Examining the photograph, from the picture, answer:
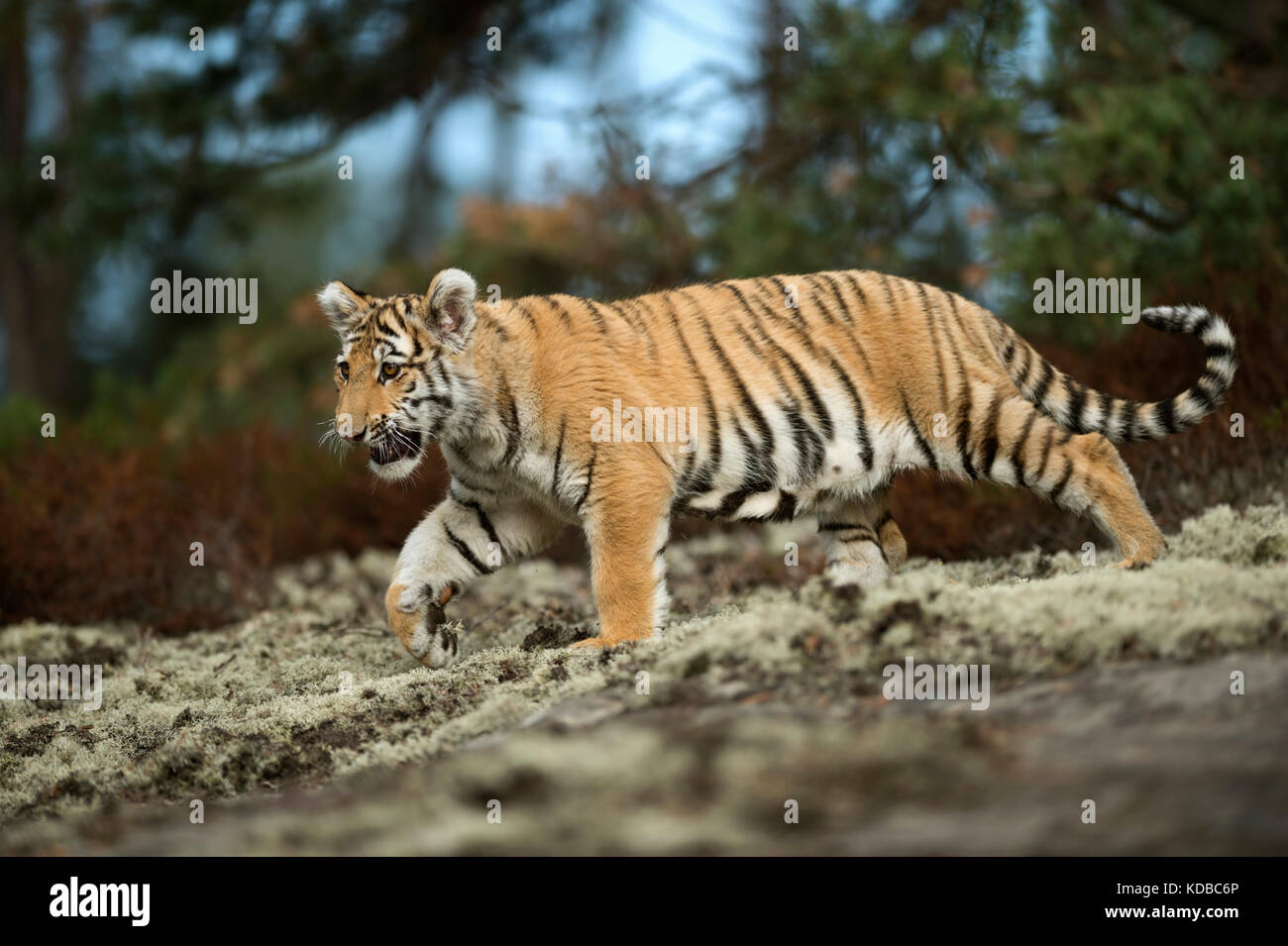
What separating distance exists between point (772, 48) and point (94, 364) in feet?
58.1

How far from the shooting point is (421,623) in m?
4.45

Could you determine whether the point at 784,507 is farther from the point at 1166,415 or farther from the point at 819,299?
the point at 1166,415

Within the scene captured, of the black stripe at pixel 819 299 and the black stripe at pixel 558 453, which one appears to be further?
the black stripe at pixel 819 299

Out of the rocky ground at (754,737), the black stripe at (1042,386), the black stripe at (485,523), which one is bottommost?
the rocky ground at (754,737)

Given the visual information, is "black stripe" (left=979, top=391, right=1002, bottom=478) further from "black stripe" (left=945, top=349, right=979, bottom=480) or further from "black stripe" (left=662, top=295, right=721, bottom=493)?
"black stripe" (left=662, top=295, right=721, bottom=493)

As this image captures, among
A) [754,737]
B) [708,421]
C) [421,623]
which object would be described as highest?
[708,421]

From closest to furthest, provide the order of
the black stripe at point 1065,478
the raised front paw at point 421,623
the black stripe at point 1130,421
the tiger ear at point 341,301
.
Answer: the raised front paw at point 421,623, the black stripe at point 1065,478, the tiger ear at point 341,301, the black stripe at point 1130,421

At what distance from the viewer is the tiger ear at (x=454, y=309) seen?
441 centimetres

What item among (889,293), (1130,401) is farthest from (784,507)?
(1130,401)

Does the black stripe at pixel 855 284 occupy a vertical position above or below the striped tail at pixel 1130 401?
above

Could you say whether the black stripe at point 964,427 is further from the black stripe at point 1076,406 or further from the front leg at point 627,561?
the front leg at point 627,561

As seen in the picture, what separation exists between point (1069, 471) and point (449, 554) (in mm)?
2404

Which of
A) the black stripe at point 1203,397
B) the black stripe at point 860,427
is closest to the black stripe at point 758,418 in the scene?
the black stripe at point 860,427

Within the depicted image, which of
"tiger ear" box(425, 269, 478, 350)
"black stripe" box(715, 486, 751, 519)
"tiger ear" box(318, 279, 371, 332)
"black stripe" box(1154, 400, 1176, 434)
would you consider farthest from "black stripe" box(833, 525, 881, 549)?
"tiger ear" box(318, 279, 371, 332)
